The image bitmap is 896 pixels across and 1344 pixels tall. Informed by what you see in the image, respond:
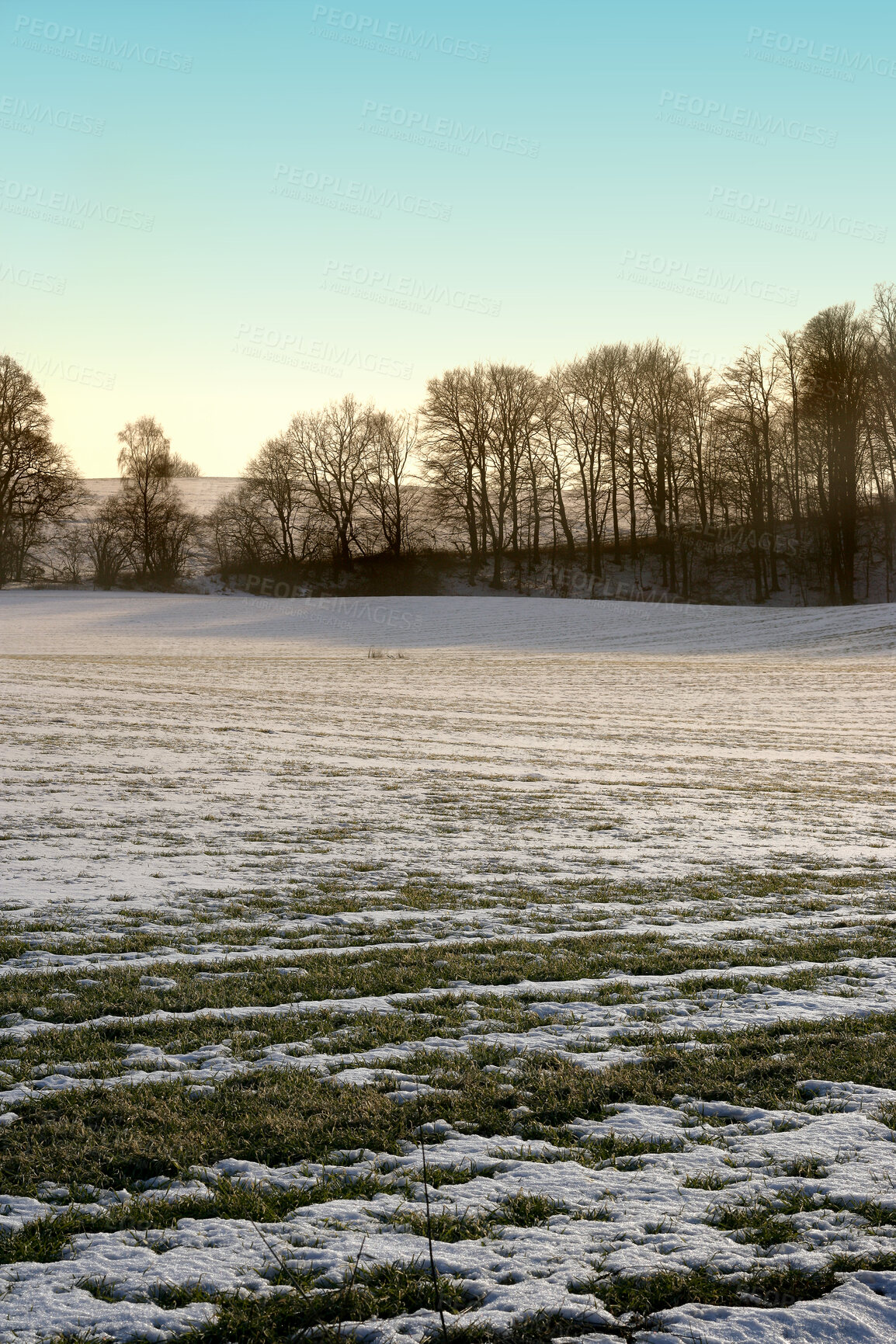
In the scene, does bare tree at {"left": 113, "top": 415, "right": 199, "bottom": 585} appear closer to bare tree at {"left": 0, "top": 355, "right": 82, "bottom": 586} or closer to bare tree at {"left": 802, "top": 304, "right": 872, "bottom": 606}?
bare tree at {"left": 0, "top": 355, "right": 82, "bottom": 586}

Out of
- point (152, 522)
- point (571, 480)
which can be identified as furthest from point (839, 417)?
point (152, 522)

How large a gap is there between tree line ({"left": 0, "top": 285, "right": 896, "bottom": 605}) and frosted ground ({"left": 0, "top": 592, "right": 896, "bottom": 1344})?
43035mm

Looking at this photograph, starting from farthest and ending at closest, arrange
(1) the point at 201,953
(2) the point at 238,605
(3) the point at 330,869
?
(2) the point at 238,605 < (3) the point at 330,869 < (1) the point at 201,953

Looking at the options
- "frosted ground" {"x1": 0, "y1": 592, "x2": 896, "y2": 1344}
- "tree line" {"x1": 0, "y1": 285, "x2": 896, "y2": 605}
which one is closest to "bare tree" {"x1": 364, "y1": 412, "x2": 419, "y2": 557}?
"tree line" {"x1": 0, "y1": 285, "x2": 896, "y2": 605}

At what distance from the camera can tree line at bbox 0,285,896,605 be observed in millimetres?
51969

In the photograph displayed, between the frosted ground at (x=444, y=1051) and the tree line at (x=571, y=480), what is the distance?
43.0m

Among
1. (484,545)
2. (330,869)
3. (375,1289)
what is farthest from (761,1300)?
(484,545)

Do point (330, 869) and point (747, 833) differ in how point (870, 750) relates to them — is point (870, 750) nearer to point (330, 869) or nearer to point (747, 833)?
point (747, 833)

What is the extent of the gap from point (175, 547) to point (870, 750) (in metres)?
49.5

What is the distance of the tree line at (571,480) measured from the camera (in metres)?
52.0

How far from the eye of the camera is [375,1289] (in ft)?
8.90

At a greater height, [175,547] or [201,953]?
[175,547]

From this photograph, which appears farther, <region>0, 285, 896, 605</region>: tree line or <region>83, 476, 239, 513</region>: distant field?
<region>83, 476, 239, 513</region>: distant field

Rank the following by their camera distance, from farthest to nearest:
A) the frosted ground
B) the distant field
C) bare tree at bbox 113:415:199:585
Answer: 1. the distant field
2. bare tree at bbox 113:415:199:585
3. the frosted ground
